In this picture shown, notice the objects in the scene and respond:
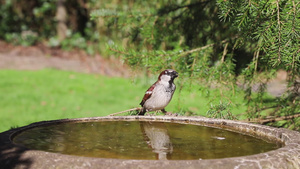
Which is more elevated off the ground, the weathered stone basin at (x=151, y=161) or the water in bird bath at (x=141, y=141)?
the weathered stone basin at (x=151, y=161)

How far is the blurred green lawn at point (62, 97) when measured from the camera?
6715mm

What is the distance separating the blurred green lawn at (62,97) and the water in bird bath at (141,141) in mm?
3141

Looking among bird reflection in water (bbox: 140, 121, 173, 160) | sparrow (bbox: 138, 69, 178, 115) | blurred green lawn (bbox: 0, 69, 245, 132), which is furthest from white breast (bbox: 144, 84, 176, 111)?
blurred green lawn (bbox: 0, 69, 245, 132)

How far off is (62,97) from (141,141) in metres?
5.94

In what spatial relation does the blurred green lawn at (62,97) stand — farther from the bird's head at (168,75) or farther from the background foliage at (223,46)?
the bird's head at (168,75)

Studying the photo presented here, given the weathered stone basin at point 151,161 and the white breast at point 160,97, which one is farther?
the white breast at point 160,97

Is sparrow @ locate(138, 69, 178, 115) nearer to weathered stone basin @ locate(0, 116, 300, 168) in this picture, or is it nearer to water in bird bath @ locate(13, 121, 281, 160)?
water in bird bath @ locate(13, 121, 281, 160)

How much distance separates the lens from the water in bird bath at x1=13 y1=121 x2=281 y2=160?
6.63 feet

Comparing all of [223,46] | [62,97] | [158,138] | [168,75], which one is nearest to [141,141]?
[158,138]

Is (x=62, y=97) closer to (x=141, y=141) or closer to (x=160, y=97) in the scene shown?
(x=160, y=97)

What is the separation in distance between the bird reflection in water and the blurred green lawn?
9.84 ft

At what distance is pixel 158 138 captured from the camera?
7.98ft

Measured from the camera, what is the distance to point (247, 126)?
8.48ft

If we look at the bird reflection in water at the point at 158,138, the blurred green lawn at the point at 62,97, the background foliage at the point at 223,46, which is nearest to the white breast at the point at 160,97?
the background foliage at the point at 223,46
